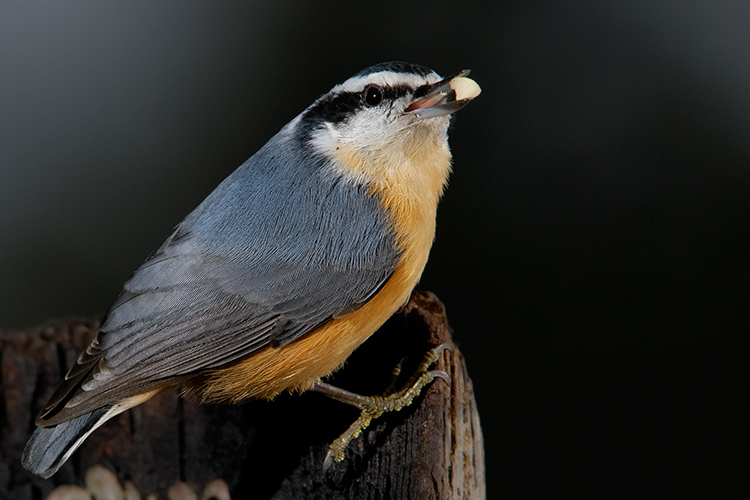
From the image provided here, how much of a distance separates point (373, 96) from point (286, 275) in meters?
0.54

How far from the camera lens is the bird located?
1.94m

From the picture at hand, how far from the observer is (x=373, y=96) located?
83.2 inches

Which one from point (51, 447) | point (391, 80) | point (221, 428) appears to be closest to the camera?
point (51, 447)

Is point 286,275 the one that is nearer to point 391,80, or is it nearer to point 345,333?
point 345,333

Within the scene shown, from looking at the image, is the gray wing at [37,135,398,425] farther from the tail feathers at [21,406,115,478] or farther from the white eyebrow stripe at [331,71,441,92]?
the white eyebrow stripe at [331,71,441,92]

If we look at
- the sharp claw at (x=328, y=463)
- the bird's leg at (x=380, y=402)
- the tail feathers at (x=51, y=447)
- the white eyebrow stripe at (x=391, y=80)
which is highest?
the white eyebrow stripe at (x=391, y=80)

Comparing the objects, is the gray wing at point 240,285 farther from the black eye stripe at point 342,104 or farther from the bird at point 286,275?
the black eye stripe at point 342,104

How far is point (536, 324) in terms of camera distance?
3.38 m

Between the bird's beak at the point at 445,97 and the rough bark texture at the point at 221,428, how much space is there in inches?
22.8

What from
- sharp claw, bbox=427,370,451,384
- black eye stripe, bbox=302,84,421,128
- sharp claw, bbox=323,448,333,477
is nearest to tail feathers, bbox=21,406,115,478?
sharp claw, bbox=323,448,333,477

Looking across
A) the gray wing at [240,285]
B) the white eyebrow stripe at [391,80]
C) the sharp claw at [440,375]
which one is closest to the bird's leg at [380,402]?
the sharp claw at [440,375]

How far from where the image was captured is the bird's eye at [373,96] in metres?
2.10

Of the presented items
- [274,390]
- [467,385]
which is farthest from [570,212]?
[274,390]

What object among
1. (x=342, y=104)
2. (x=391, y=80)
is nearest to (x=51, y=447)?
(x=342, y=104)
